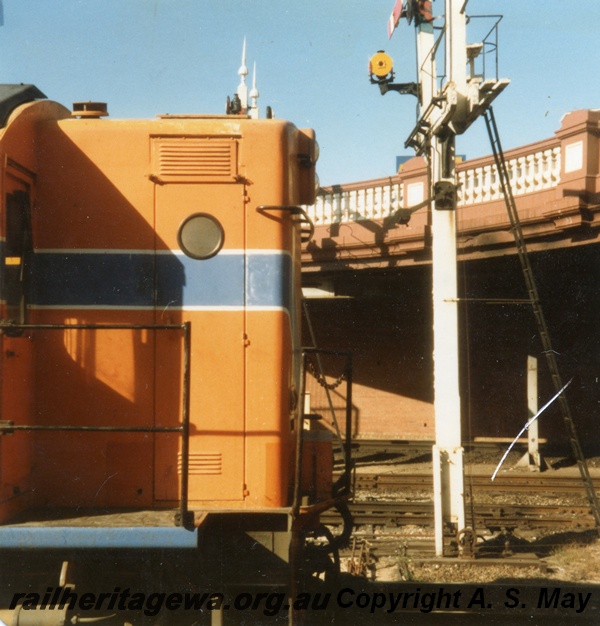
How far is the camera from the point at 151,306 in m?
4.55

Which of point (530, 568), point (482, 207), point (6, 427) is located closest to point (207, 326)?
point (6, 427)

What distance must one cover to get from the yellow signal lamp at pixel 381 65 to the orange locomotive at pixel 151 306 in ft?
28.3

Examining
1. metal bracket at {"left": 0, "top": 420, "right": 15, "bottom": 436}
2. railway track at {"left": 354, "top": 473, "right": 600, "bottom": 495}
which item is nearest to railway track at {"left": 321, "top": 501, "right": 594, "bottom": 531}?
railway track at {"left": 354, "top": 473, "right": 600, "bottom": 495}

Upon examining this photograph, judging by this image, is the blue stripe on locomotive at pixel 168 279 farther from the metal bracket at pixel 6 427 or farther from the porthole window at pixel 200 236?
the metal bracket at pixel 6 427

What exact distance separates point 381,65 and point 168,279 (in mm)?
9381

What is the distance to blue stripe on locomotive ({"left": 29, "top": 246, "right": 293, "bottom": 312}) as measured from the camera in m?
4.52

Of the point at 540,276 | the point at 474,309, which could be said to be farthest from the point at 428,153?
the point at 474,309

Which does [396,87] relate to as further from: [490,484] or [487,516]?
[487,516]

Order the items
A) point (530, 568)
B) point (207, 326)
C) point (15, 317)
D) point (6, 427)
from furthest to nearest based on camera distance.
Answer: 1. point (530, 568)
2. point (207, 326)
3. point (15, 317)
4. point (6, 427)

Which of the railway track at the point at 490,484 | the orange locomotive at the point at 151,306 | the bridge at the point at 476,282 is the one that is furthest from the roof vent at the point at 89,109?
the railway track at the point at 490,484

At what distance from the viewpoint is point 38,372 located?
4.46 m

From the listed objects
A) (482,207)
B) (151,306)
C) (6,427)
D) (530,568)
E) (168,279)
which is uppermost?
(482,207)

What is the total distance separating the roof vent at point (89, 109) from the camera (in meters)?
4.77

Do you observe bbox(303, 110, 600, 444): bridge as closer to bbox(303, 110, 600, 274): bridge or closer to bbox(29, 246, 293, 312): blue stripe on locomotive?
bbox(303, 110, 600, 274): bridge
